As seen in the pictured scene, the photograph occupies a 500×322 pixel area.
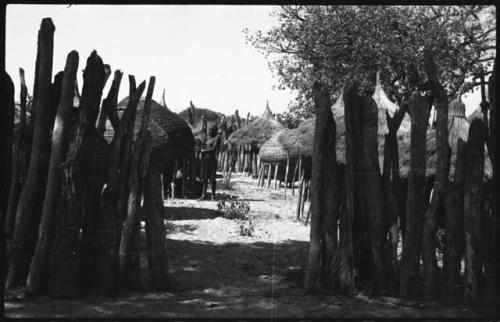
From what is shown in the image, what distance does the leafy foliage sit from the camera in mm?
16500

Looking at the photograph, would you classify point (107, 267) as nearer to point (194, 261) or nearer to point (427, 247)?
point (194, 261)

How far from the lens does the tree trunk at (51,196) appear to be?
5.03m

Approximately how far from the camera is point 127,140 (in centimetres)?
545

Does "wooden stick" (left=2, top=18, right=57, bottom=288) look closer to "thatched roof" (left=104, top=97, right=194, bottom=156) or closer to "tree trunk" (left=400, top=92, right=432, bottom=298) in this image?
"tree trunk" (left=400, top=92, right=432, bottom=298)

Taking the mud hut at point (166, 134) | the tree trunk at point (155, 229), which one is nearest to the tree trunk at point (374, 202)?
the tree trunk at point (155, 229)

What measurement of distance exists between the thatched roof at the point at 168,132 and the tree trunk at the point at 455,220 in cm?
679

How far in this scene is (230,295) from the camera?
544 centimetres

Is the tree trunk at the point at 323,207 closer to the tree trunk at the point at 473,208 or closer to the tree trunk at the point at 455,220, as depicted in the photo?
the tree trunk at the point at 455,220

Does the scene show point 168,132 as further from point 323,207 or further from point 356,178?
point 356,178

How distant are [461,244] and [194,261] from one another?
327 centimetres

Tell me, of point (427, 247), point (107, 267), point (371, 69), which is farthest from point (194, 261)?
point (371, 69)

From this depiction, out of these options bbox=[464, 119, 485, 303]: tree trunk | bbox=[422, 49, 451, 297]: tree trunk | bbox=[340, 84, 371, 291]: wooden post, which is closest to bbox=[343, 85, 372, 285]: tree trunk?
bbox=[340, 84, 371, 291]: wooden post

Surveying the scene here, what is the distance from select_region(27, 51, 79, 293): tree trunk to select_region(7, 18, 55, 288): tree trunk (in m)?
0.17

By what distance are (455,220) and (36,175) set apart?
3.96 meters
